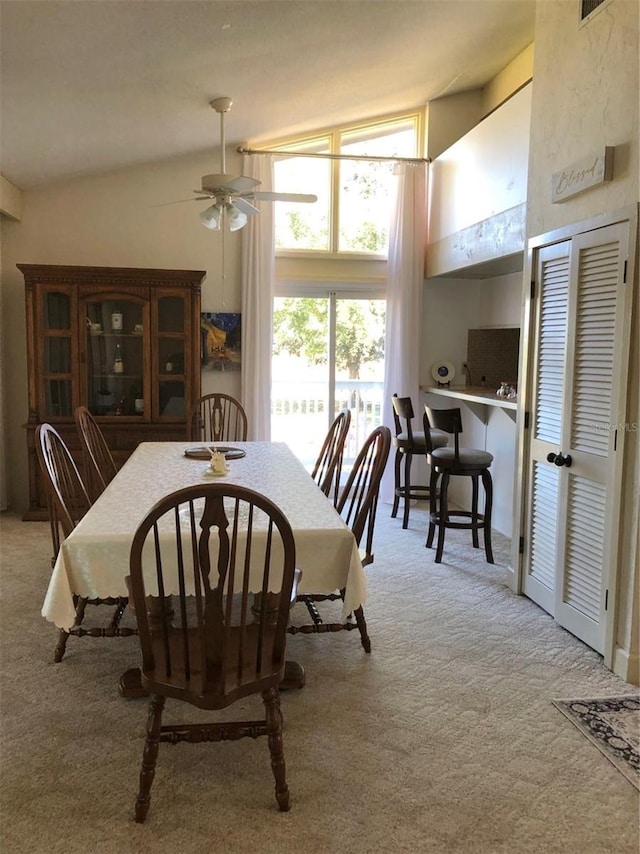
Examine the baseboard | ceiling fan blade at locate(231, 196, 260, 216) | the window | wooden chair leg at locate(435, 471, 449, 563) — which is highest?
the window

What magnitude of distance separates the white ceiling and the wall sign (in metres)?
1.29

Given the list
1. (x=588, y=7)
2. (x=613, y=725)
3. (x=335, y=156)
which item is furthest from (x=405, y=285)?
(x=613, y=725)

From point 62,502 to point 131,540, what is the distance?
510mm

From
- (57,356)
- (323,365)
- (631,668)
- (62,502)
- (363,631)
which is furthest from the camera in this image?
(323,365)

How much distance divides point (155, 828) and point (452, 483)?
427cm

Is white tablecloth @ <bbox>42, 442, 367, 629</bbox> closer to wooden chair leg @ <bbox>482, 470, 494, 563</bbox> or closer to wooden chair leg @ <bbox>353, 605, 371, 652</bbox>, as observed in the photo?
wooden chair leg @ <bbox>353, 605, 371, 652</bbox>

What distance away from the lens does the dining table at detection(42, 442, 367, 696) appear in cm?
211

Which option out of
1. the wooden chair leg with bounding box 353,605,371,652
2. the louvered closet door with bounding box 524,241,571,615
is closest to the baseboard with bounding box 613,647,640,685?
the louvered closet door with bounding box 524,241,571,615

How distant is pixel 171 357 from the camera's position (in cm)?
509

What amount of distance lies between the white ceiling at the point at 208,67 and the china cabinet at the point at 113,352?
2.93 feet

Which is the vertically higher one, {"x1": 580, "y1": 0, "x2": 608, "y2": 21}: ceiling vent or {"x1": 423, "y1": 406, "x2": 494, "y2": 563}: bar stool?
{"x1": 580, "y1": 0, "x2": 608, "y2": 21}: ceiling vent

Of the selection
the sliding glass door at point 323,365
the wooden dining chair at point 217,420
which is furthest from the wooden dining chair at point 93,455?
the sliding glass door at point 323,365

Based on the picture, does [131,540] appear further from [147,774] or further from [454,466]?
[454,466]

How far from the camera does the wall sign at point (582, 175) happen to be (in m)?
2.72
